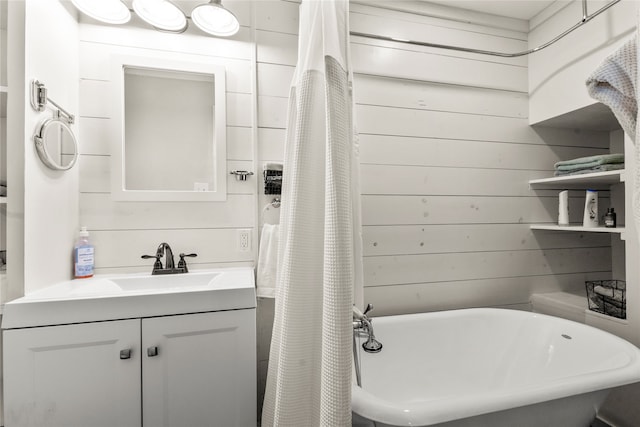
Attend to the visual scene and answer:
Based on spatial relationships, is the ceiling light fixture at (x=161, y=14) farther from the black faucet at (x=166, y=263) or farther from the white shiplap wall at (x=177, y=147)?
the black faucet at (x=166, y=263)

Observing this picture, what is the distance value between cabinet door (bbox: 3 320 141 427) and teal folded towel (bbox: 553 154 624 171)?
2280 mm

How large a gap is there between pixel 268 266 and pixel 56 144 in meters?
0.98

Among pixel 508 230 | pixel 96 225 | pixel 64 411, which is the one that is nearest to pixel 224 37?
pixel 96 225

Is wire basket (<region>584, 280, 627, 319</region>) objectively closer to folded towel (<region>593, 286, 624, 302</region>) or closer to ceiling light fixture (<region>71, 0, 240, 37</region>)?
folded towel (<region>593, 286, 624, 302</region>)

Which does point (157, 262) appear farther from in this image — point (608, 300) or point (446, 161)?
point (608, 300)

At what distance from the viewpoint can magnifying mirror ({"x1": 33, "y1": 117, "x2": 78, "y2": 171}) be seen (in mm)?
1122

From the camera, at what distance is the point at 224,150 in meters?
1.53

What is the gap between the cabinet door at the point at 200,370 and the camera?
109 cm

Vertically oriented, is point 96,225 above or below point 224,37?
below

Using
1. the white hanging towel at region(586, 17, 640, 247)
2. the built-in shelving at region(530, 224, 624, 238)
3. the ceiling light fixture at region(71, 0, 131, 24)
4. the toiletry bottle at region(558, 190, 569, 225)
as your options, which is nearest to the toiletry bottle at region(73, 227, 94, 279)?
the ceiling light fixture at region(71, 0, 131, 24)

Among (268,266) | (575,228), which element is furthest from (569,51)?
(268,266)

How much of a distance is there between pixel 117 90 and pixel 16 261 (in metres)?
0.82

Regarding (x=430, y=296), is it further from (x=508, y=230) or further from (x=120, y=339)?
(x=120, y=339)

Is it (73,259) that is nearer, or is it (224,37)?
(73,259)
